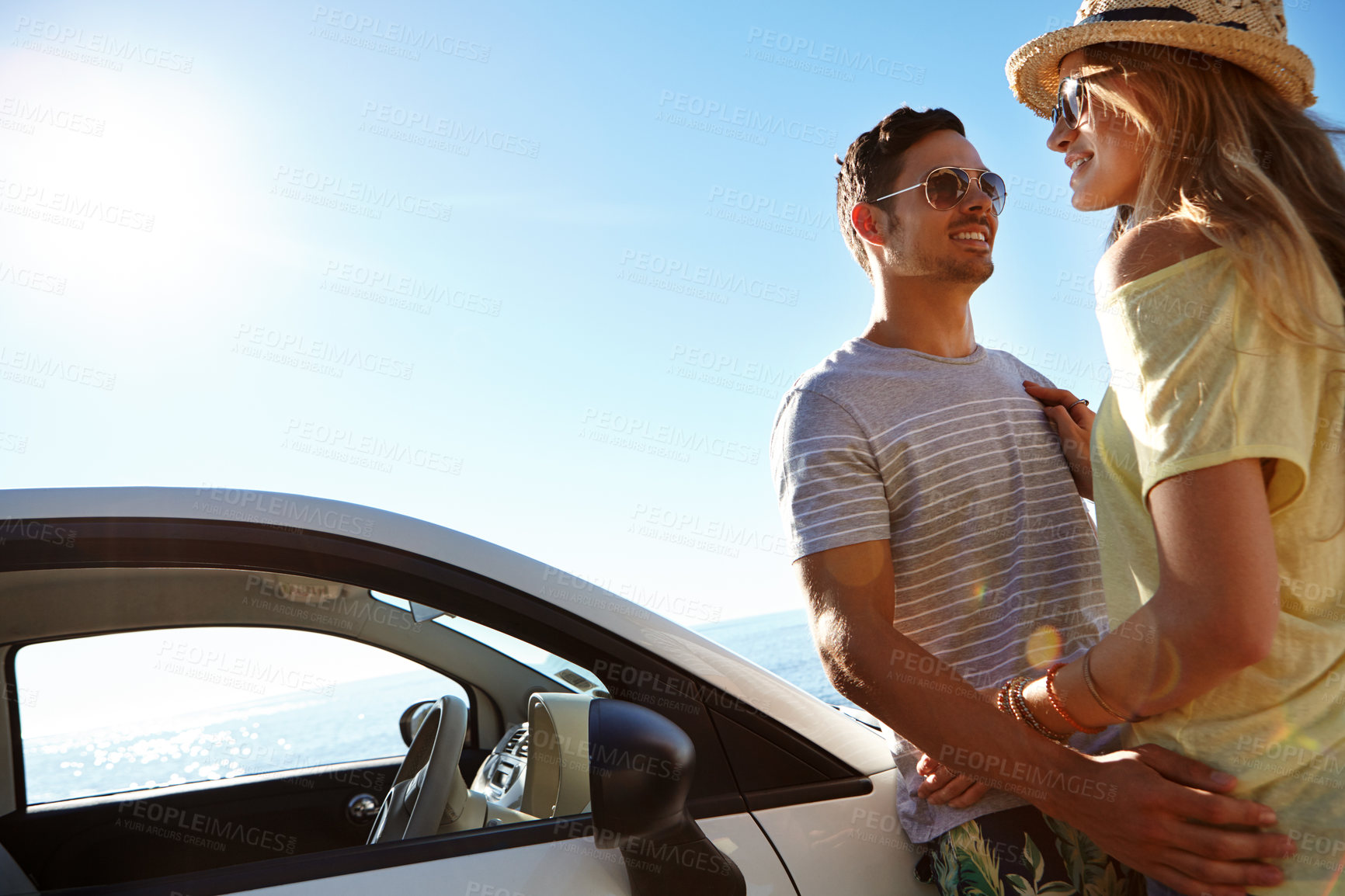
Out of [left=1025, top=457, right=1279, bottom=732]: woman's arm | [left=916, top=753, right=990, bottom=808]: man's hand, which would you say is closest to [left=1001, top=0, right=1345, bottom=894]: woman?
[left=1025, top=457, right=1279, bottom=732]: woman's arm

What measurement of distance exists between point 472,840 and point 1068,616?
123 cm

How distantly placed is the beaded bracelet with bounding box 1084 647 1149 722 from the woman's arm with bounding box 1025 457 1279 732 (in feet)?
0.27

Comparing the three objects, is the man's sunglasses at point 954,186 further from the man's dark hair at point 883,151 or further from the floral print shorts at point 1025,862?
the floral print shorts at point 1025,862

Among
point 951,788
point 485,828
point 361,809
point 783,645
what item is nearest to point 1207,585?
point 951,788

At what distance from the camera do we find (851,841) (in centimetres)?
157

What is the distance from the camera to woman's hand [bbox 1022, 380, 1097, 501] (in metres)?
1.87

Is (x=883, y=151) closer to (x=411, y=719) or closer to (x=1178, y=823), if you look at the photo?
(x=1178, y=823)

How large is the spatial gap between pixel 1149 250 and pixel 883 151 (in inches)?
52.7

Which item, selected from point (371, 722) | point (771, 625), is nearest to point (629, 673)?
point (371, 722)

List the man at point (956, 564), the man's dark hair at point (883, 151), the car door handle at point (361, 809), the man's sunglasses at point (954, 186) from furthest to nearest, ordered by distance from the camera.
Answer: the car door handle at point (361, 809) → the man's dark hair at point (883, 151) → the man's sunglasses at point (954, 186) → the man at point (956, 564)

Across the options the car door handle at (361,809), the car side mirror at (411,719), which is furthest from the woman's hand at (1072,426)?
the car door handle at (361,809)

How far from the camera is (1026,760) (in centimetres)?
139

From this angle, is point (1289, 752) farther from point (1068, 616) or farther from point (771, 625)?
point (771, 625)

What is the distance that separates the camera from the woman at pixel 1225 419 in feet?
3.36
